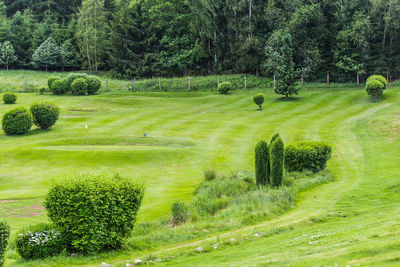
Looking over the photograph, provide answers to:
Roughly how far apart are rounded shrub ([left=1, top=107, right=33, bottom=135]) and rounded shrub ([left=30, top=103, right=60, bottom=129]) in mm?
802

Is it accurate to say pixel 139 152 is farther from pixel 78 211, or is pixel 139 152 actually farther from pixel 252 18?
pixel 252 18

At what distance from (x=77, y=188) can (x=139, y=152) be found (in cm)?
1567

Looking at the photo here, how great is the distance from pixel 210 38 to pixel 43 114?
37.2 m

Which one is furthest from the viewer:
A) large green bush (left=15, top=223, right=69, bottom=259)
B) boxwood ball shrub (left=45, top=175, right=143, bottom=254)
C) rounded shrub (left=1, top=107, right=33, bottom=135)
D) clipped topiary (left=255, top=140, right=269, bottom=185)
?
rounded shrub (left=1, top=107, right=33, bottom=135)

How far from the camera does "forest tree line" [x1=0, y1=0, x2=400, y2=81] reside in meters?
57.0

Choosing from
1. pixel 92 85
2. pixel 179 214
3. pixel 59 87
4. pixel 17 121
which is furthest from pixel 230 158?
pixel 59 87

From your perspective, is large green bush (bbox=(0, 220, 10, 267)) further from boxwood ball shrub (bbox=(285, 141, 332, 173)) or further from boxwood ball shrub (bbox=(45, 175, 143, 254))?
boxwood ball shrub (bbox=(285, 141, 332, 173))

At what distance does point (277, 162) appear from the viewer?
17.8 metres

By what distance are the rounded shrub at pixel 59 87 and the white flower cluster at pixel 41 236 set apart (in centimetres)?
4677

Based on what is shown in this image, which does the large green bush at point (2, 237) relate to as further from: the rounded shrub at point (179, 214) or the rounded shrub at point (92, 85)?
the rounded shrub at point (92, 85)

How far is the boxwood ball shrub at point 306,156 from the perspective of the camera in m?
21.4

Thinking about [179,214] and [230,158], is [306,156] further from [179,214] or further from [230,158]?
[179,214]

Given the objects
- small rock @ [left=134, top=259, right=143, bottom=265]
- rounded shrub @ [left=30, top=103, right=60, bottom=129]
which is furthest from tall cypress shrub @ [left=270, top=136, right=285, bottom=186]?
rounded shrub @ [left=30, top=103, right=60, bottom=129]

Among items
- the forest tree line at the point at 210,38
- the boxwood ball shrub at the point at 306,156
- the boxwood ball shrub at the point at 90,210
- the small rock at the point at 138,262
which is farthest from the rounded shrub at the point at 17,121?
the forest tree line at the point at 210,38
